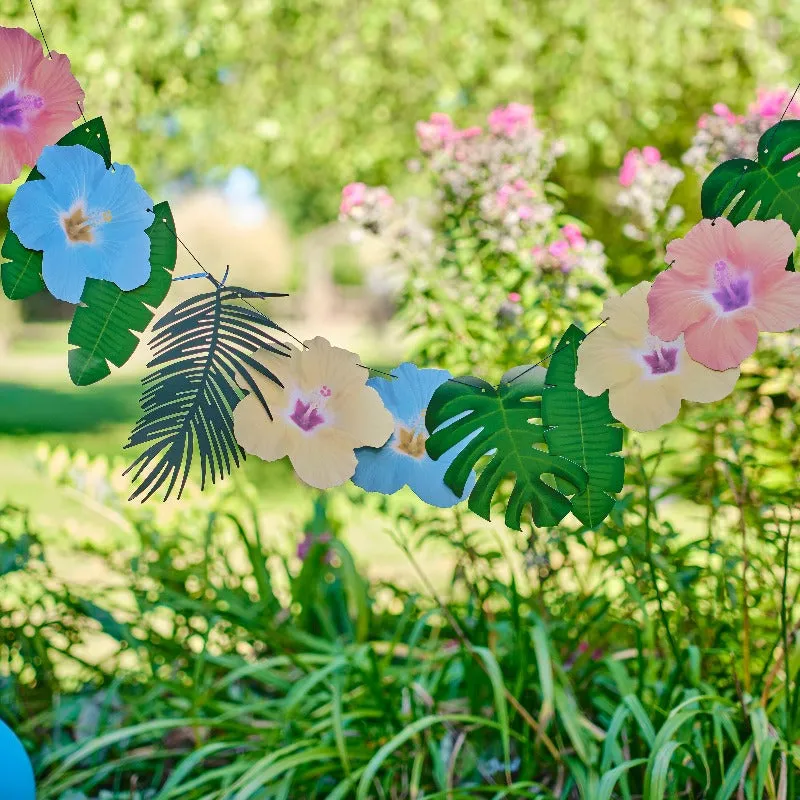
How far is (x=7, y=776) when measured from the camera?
99 cm

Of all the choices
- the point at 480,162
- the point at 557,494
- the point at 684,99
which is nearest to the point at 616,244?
the point at 684,99

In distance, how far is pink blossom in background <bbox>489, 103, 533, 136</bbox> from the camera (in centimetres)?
213

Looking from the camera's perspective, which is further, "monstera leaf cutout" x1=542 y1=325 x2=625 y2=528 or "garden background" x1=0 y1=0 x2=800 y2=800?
"garden background" x1=0 y1=0 x2=800 y2=800

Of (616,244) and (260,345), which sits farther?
(616,244)

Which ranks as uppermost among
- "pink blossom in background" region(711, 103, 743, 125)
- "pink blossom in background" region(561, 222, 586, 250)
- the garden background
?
"pink blossom in background" region(711, 103, 743, 125)

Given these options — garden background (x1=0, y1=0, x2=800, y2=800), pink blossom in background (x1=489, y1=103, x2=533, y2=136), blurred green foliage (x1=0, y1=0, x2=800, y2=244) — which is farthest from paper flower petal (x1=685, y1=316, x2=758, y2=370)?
blurred green foliage (x1=0, y1=0, x2=800, y2=244)

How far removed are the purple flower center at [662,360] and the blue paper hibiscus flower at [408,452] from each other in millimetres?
155

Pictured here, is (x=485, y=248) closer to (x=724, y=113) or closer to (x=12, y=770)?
(x=724, y=113)

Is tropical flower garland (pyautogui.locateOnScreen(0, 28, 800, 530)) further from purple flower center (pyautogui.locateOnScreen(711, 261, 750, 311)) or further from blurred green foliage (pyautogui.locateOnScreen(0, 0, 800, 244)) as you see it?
blurred green foliage (pyautogui.locateOnScreen(0, 0, 800, 244))

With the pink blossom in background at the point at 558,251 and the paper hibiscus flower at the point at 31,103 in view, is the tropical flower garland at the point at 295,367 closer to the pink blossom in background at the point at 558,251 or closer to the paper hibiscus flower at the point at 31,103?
the paper hibiscus flower at the point at 31,103

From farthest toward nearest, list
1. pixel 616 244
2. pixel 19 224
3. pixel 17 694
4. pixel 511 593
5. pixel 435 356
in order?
1. pixel 616 244
2. pixel 435 356
3. pixel 17 694
4. pixel 511 593
5. pixel 19 224

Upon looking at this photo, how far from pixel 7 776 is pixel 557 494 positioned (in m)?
0.70

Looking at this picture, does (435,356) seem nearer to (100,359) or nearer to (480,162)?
(480,162)

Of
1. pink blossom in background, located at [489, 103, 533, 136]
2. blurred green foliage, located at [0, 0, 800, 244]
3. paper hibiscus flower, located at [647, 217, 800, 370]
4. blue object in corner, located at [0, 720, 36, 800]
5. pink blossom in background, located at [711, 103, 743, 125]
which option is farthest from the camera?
blurred green foliage, located at [0, 0, 800, 244]
